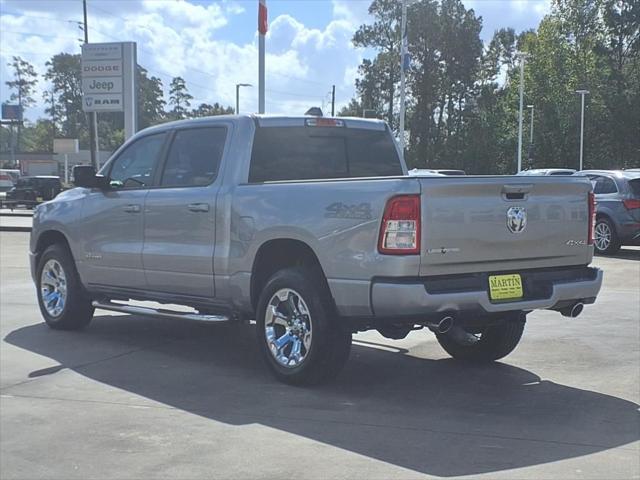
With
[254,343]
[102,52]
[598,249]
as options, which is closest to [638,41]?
[102,52]

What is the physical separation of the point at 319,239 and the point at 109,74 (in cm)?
2919

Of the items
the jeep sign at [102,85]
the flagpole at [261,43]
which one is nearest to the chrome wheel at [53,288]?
the flagpole at [261,43]

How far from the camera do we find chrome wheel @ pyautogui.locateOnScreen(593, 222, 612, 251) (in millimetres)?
16156

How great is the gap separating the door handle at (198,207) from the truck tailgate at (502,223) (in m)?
2.14

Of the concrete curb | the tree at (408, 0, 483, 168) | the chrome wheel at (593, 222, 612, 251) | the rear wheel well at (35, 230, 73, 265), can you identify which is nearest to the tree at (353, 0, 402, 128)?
the tree at (408, 0, 483, 168)

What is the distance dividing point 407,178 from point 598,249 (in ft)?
40.1

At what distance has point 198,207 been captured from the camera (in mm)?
6816

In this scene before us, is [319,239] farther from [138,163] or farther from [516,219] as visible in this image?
[138,163]

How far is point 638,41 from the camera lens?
206 ft

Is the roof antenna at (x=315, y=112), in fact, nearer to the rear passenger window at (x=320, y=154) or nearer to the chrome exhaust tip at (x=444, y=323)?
the rear passenger window at (x=320, y=154)

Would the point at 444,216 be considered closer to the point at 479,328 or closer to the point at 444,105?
the point at 479,328

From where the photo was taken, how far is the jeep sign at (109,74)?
107 ft

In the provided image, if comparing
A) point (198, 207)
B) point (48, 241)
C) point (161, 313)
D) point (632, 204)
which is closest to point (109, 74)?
point (632, 204)

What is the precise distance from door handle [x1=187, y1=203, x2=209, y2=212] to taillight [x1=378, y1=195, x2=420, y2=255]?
1916mm
